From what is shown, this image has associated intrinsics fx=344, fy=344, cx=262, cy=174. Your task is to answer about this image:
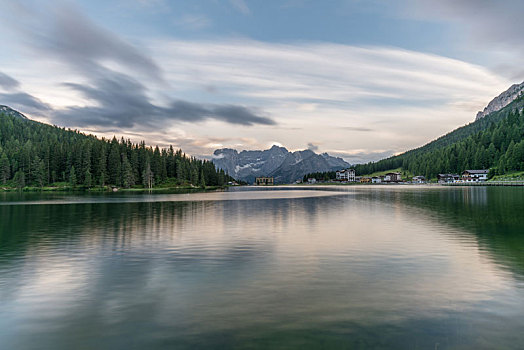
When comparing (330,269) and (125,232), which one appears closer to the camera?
(330,269)

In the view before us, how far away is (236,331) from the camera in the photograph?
13805mm

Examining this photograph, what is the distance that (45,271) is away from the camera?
80.7ft

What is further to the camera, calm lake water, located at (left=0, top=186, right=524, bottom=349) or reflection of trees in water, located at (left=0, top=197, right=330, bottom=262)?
reflection of trees in water, located at (left=0, top=197, right=330, bottom=262)

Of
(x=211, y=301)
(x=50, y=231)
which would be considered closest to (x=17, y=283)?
(x=211, y=301)

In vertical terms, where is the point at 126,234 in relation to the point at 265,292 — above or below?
above

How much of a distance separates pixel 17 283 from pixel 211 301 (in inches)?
523

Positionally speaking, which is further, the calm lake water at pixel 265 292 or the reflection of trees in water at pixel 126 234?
the reflection of trees in water at pixel 126 234

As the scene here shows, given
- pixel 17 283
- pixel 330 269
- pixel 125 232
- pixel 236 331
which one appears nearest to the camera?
pixel 236 331

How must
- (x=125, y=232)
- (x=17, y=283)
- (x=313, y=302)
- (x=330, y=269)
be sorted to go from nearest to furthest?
(x=313, y=302), (x=17, y=283), (x=330, y=269), (x=125, y=232)

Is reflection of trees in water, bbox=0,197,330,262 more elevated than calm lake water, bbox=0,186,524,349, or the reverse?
reflection of trees in water, bbox=0,197,330,262

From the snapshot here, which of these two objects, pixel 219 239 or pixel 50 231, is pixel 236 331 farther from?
pixel 50 231

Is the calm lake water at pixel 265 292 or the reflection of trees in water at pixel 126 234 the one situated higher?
the reflection of trees in water at pixel 126 234

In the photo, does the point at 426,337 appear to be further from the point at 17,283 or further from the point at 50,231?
the point at 50,231

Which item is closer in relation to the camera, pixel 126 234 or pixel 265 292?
pixel 265 292
